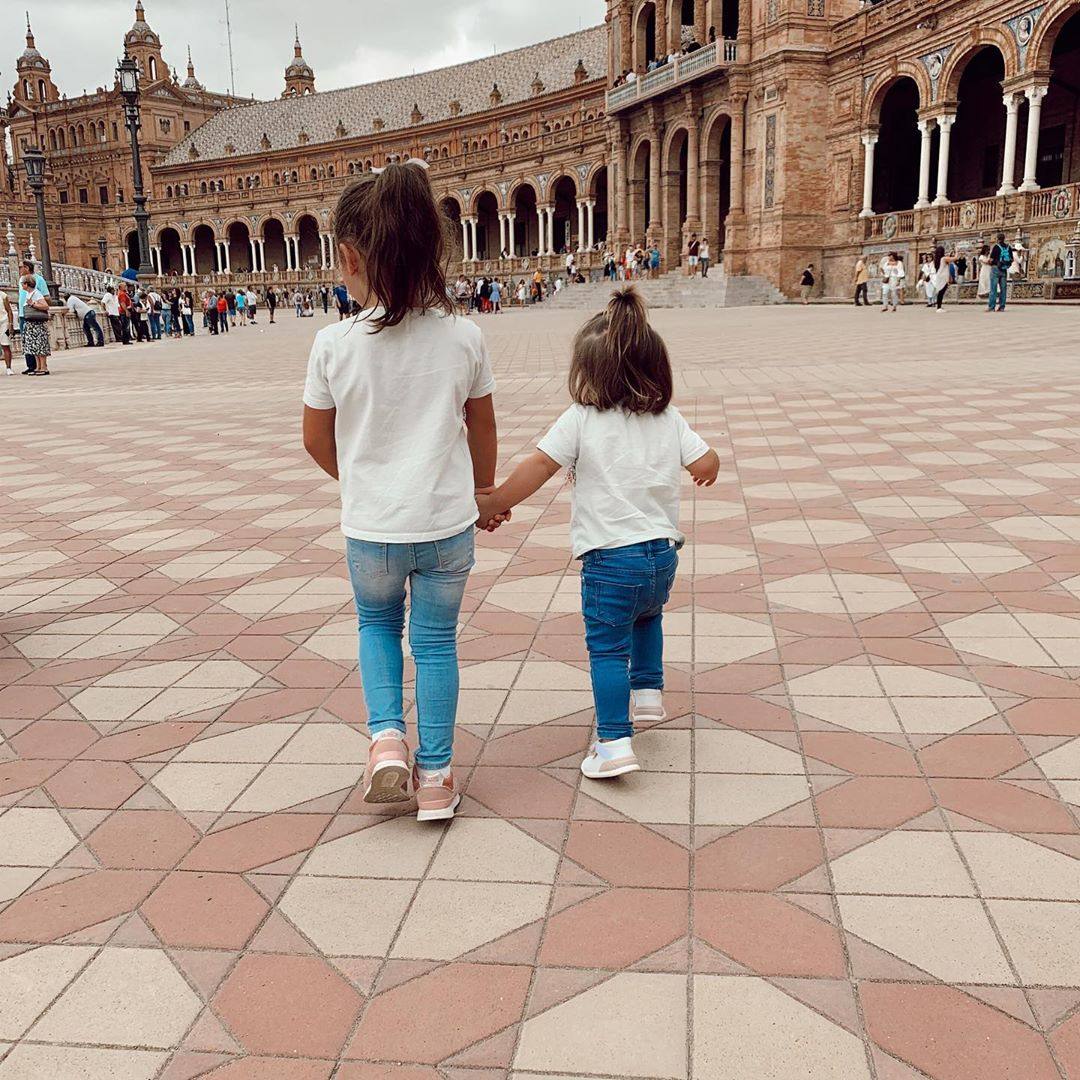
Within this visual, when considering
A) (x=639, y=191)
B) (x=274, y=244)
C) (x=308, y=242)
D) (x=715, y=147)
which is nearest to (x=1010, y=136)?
(x=715, y=147)

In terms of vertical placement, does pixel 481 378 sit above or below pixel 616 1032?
above

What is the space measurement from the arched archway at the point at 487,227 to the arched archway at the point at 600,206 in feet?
30.5

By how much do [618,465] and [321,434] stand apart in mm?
777

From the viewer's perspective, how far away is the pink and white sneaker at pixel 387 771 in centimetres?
259

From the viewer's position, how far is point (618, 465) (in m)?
2.85

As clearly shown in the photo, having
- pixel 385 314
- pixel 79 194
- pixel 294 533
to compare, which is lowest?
pixel 294 533

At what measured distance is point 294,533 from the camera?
19.4ft

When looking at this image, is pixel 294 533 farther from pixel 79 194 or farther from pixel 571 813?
pixel 79 194

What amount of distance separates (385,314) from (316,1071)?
1.55 metres

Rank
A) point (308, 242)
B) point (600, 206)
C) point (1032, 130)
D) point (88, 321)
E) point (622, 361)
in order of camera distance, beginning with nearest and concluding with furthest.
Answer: point (622, 361)
point (88, 321)
point (1032, 130)
point (600, 206)
point (308, 242)

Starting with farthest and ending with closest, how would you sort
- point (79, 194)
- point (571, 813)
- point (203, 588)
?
point (79, 194) → point (203, 588) → point (571, 813)

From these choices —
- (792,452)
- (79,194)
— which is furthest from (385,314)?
(79,194)

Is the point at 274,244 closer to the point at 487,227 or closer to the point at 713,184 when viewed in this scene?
the point at 487,227

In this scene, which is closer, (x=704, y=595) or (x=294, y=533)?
(x=704, y=595)
